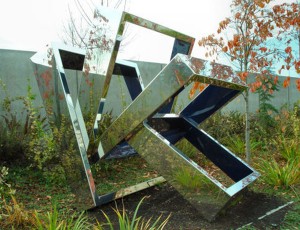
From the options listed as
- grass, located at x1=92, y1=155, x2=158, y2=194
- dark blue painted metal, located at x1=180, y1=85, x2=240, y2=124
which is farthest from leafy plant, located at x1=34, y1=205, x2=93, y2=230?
dark blue painted metal, located at x1=180, y1=85, x2=240, y2=124

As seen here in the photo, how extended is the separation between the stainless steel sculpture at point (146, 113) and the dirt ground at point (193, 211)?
0.40ft

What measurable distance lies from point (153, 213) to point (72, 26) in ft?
38.8

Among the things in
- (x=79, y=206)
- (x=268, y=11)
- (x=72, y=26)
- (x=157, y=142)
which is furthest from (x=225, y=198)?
(x=72, y=26)

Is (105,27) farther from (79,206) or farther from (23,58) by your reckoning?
(23,58)

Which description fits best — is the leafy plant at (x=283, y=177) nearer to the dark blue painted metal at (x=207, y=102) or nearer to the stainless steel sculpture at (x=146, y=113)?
the stainless steel sculpture at (x=146, y=113)

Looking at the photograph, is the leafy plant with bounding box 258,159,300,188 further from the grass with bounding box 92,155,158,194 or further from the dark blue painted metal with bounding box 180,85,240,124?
the grass with bounding box 92,155,158,194

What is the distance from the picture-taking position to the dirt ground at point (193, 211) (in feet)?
10.9

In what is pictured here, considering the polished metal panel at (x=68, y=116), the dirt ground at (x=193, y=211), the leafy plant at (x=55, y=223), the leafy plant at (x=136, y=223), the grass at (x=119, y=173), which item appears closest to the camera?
the leafy plant at (x=136, y=223)

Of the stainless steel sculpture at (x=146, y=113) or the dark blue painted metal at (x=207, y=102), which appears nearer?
the stainless steel sculpture at (x=146, y=113)

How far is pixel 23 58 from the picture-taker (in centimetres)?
743

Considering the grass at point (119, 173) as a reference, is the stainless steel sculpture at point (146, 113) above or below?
above

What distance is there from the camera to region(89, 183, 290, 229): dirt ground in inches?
131

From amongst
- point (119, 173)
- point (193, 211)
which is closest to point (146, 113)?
point (193, 211)

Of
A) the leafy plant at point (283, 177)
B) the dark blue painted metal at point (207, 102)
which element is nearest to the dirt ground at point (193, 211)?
the leafy plant at point (283, 177)
